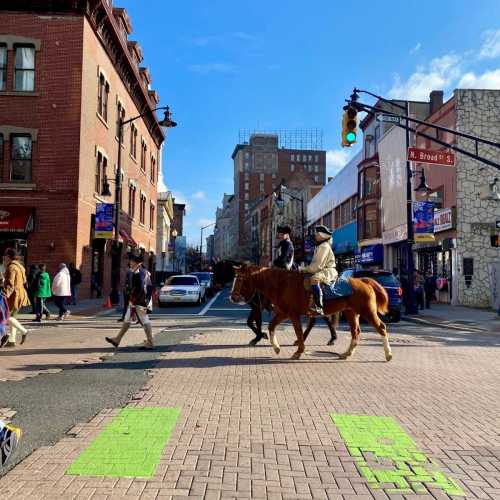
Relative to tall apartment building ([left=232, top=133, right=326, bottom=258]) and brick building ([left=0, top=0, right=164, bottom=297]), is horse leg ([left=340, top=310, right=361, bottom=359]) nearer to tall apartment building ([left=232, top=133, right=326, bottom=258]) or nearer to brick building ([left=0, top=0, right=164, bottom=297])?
brick building ([left=0, top=0, right=164, bottom=297])

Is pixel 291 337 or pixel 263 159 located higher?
pixel 263 159

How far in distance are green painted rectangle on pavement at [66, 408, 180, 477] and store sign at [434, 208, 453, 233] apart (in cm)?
2446

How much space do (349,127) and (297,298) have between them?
7.68 meters

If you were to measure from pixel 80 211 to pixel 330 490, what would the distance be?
22.3 meters

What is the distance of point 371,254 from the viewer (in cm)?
4209

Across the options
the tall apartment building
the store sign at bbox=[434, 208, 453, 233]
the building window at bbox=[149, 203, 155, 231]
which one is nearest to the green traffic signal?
the store sign at bbox=[434, 208, 453, 233]

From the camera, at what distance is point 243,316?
19078 millimetres

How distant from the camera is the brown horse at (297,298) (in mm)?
9438

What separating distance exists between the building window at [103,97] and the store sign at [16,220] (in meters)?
7.17

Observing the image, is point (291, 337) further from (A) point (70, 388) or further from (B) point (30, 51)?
(B) point (30, 51)

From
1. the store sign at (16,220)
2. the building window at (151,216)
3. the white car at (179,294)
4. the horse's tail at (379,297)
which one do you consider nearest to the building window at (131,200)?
the building window at (151,216)

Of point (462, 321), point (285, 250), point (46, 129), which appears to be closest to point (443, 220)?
point (462, 321)

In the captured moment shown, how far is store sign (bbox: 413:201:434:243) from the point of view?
22531mm

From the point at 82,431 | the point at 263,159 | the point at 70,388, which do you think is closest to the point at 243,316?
the point at 70,388
